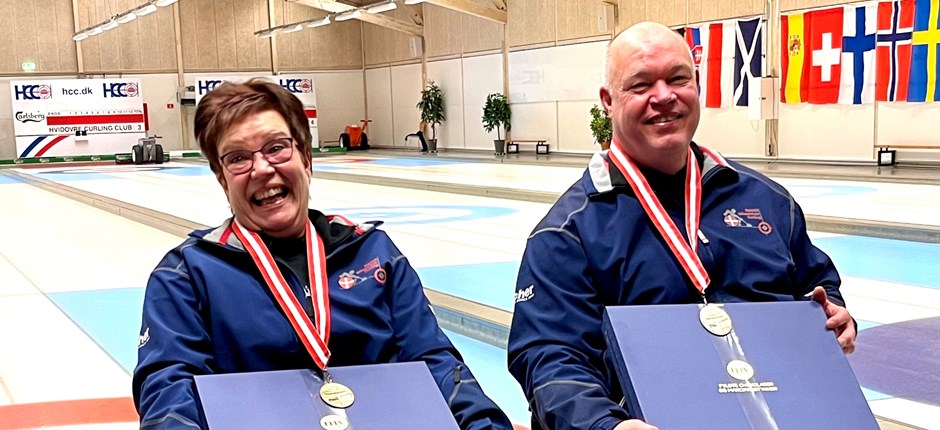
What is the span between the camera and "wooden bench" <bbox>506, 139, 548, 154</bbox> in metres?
22.1

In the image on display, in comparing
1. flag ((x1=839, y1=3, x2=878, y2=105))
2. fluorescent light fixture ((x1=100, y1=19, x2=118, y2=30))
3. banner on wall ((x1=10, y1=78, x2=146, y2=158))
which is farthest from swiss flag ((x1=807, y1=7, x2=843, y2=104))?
banner on wall ((x1=10, y1=78, x2=146, y2=158))

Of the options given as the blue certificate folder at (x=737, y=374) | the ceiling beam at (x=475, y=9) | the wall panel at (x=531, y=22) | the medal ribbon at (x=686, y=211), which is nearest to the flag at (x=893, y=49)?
the wall panel at (x=531, y=22)

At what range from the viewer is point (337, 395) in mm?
1984

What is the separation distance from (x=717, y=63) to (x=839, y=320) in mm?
15645

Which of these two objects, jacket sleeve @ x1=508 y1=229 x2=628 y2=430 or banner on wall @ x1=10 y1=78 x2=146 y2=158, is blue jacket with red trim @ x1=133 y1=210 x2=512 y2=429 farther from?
banner on wall @ x1=10 y1=78 x2=146 y2=158

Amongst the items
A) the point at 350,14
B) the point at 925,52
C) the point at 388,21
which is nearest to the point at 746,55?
the point at 925,52

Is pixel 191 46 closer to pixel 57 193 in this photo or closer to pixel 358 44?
pixel 358 44

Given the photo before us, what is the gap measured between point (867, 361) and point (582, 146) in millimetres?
16940

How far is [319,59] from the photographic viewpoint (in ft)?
99.6

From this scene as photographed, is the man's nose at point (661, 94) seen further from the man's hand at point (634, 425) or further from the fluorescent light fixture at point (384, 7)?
the fluorescent light fixture at point (384, 7)

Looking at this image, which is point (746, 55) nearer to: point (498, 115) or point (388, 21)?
point (498, 115)

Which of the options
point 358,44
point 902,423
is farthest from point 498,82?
point 902,423

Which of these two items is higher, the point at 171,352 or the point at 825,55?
the point at 825,55

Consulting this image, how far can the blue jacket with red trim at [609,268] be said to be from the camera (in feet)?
7.30
